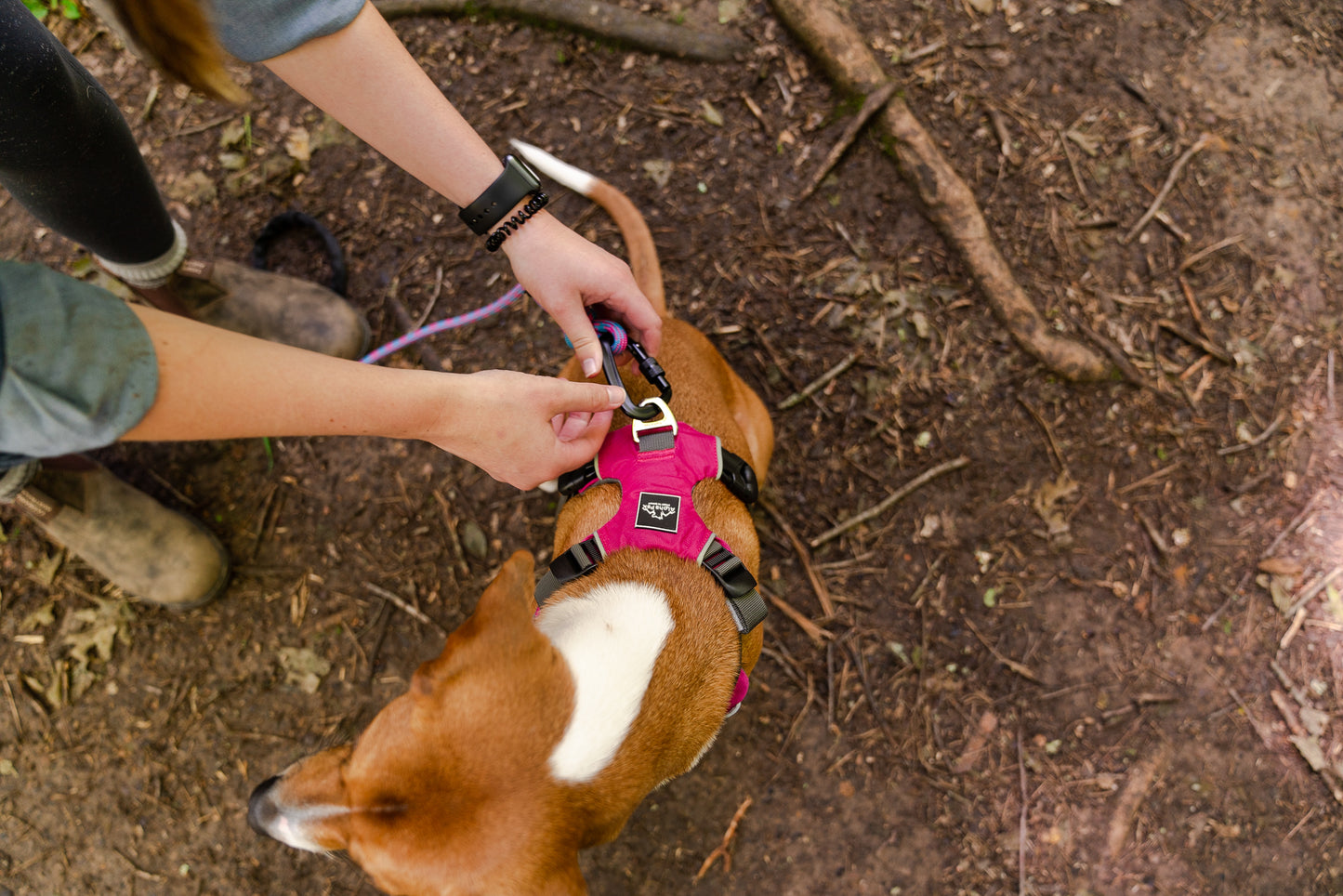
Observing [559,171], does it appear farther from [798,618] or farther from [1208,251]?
[1208,251]

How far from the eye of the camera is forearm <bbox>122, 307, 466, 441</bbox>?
1468mm

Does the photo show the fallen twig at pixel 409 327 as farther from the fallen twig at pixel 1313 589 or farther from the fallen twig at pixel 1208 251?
the fallen twig at pixel 1313 589

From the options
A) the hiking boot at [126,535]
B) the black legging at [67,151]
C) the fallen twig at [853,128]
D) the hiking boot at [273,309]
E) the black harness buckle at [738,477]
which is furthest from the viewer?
the fallen twig at [853,128]

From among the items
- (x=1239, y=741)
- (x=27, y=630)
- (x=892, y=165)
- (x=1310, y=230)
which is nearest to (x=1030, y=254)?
(x=892, y=165)

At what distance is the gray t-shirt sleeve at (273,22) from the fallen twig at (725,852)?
312 cm

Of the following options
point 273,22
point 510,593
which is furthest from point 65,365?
point 510,593

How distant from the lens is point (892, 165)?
11.1 ft

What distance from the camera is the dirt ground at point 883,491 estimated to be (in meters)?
3.00

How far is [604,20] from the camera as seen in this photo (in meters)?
3.45

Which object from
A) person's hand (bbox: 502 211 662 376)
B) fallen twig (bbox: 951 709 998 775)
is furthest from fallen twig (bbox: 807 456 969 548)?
person's hand (bbox: 502 211 662 376)

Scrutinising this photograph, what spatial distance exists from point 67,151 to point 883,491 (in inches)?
127

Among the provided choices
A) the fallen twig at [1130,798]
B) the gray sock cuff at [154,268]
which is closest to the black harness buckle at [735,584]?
the fallen twig at [1130,798]

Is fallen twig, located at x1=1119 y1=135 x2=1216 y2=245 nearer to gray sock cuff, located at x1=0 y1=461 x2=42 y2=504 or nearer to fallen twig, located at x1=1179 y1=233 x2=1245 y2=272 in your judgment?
fallen twig, located at x1=1179 y1=233 x2=1245 y2=272

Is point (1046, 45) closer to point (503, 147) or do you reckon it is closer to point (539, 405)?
point (503, 147)
